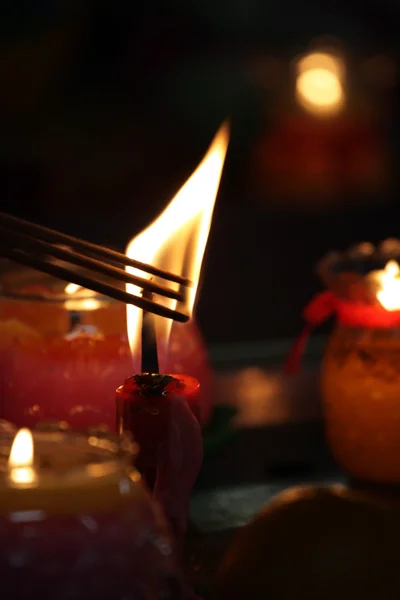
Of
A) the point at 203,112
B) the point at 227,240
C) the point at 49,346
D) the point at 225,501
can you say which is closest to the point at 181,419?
the point at 49,346

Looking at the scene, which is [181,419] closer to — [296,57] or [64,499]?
[64,499]

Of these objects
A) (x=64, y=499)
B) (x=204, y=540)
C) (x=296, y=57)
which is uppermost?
(x=296, y=57)

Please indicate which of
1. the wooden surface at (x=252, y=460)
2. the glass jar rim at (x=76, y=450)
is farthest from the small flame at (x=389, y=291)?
the glass jar rim at (x=76, y=450)

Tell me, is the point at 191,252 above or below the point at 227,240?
below

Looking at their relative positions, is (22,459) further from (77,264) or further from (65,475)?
(77,264)

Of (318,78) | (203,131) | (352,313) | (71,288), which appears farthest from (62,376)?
(318,78)

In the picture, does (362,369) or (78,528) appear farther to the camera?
(362,369)

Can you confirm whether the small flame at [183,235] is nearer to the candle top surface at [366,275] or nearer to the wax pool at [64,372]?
the wax pool at [64,372]
